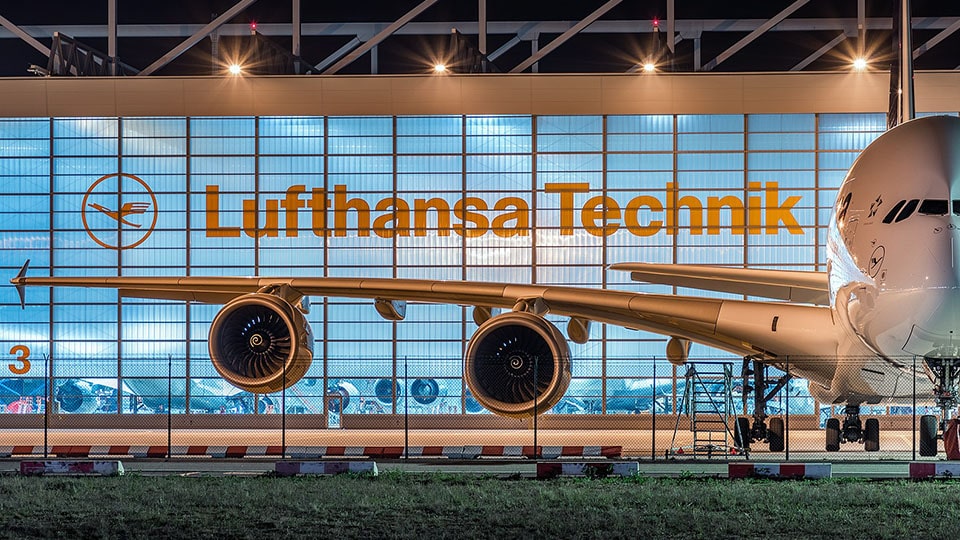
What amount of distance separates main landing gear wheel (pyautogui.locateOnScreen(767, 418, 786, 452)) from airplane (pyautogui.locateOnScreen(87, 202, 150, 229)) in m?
18.3

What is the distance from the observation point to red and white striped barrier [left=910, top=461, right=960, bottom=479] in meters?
15.9

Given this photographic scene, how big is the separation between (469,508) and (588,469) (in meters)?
3.92

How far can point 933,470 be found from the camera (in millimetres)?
15984

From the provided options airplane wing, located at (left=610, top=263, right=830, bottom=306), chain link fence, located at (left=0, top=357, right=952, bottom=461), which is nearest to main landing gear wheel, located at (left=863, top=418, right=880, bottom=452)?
airplane wing, located at (left=610, top=263, right=830, bottom=306)

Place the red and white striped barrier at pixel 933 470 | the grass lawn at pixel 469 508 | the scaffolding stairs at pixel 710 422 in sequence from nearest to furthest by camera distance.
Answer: the grass lawn at pixel 469 508
the red and white striped barrier at pixel 933 470
the scaffolding stairs at pixel 710 422

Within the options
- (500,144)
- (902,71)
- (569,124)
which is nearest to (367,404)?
(500,144)

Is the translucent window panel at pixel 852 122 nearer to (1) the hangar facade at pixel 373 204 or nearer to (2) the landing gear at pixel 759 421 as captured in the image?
(1) the hangar facade at pixel 373 204

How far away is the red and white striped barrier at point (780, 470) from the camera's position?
52.6ft

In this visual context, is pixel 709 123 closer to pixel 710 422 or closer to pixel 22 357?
pixel 710 422

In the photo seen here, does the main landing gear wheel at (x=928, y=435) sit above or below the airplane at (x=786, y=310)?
below

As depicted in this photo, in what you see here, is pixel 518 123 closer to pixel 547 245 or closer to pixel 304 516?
pixel 547 245

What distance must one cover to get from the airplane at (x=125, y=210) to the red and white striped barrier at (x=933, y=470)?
74.7 feet

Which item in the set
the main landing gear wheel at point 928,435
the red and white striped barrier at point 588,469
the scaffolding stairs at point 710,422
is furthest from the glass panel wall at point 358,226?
the red and white striped barrier at point 588,469

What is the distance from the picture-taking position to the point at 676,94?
3244 cm
